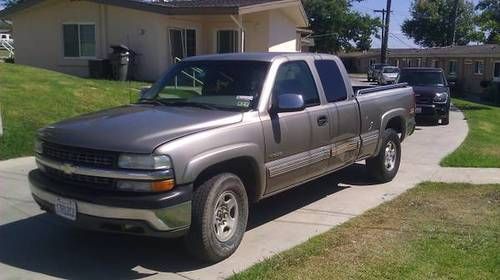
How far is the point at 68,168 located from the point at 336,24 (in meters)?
76.3

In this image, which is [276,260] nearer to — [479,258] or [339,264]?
[339,264]

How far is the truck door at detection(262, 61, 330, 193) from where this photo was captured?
588 centimetres

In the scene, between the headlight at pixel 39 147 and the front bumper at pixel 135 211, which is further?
the headlight at pixel 39 147

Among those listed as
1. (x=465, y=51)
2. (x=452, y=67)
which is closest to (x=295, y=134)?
(x=465, y=51)

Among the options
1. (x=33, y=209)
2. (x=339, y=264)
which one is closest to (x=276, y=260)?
(x=339, y=264)

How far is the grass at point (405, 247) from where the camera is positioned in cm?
504

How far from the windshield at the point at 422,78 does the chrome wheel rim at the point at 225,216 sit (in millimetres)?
14728

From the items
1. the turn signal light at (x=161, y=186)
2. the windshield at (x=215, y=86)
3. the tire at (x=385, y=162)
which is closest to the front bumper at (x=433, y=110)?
the tire at (x=385, y=162)

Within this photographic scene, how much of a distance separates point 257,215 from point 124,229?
2347 mm

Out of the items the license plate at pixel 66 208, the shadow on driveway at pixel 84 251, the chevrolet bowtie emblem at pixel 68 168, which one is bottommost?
the shadow on driveway at pixel 84 251

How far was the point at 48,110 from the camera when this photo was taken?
A: 492 inches

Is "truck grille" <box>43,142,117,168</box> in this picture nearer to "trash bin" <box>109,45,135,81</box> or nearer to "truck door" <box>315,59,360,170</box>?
"truck door" <box>315,59,360,170</box>

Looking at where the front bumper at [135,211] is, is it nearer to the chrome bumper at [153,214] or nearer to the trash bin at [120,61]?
the chrome bumper at [153,214]

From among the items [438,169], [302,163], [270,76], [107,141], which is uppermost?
[270,76]
